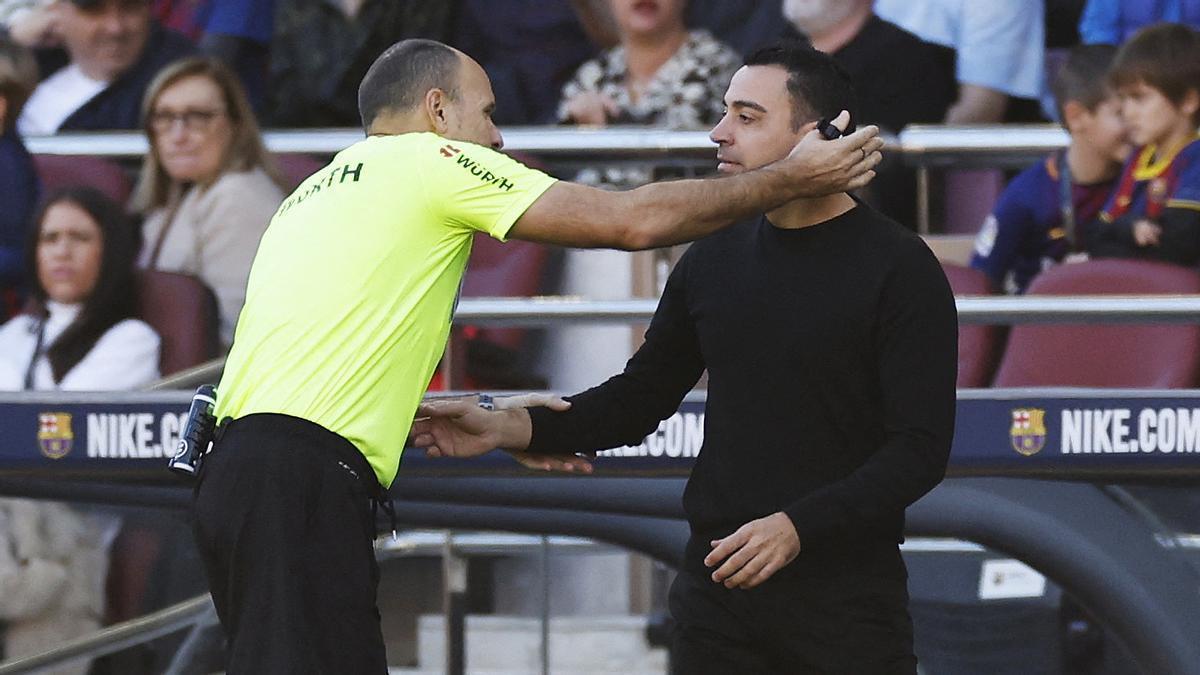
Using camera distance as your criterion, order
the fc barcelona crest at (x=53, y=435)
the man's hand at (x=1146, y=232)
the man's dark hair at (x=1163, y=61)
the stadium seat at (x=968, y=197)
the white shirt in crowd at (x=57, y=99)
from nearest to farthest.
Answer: the fc barcelona crest at (x=53, y=435) → the man's hand at (x=1146, y=232) → the man's dark hair at (x=1163, y=61) → the stadium seat at (x=968, y=197) → the white shirt in crowd at (x=57, y=99)

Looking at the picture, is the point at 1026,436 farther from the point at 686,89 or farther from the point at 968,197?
the point at 686,89

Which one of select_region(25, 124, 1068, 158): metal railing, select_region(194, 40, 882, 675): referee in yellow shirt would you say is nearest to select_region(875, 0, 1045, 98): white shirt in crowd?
select_region(25, 124, 1068, 158): metal railing

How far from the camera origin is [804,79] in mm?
3594

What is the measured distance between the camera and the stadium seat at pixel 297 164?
6.01 m

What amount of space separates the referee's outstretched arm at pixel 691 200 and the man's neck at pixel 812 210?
0.12 metres

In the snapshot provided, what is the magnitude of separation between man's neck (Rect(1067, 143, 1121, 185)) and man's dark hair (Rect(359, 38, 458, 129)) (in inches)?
99.5

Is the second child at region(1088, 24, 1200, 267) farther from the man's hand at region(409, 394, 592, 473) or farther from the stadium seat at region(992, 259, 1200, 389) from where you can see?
the man's hand at region(409, 394, 592, 473)

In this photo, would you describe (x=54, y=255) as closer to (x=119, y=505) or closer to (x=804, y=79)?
(x=119, y=505)

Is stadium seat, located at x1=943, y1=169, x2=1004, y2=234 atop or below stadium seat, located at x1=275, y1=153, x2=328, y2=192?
below

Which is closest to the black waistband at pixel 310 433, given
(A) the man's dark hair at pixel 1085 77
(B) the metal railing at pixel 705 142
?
(B) the metal railing at pixel 705 142

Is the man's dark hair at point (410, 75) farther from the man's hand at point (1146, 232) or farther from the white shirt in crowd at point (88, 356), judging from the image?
the man's hand at point (1146, 232)

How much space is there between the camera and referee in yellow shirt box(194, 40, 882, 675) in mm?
3490

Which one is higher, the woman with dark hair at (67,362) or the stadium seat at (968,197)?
the stadium seat at (968,197)

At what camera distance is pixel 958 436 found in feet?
14.0
